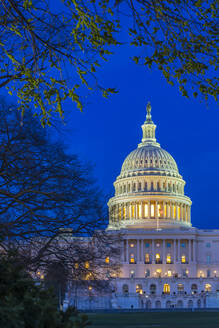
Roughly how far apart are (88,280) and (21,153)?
33.0 ft

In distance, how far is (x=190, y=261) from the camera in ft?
506

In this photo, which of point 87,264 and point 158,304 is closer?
point 87,264

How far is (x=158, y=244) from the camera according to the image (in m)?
157

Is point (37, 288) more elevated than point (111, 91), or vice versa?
point (111, 91)

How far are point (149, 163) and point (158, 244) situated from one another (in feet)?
98.1

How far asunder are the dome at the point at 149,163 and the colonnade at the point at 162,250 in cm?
2586

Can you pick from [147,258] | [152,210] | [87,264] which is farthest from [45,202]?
[152,210]

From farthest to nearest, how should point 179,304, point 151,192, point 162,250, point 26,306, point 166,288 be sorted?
1. point 151,192
2. point 162,250
3. point 166,288
4. point 179,304
5. point 26,306

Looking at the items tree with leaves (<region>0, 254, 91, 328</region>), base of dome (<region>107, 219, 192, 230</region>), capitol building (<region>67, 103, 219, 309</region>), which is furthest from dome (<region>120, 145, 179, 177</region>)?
tree with leaves (<region>0, 254, 91, 328</region>)

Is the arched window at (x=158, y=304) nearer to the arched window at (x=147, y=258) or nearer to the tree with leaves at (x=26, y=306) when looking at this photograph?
the arched window at (x=147, y=258)

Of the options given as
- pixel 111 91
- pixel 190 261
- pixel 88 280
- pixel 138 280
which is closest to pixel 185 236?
pixel 190 261

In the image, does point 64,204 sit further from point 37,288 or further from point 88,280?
point 37,288

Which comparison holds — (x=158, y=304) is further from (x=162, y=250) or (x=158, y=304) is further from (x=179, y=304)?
(x=162, y=250)

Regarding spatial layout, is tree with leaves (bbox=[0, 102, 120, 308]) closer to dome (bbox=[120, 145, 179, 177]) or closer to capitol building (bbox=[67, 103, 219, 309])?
capitol building (bbox=[67, 103, 219, 309])
